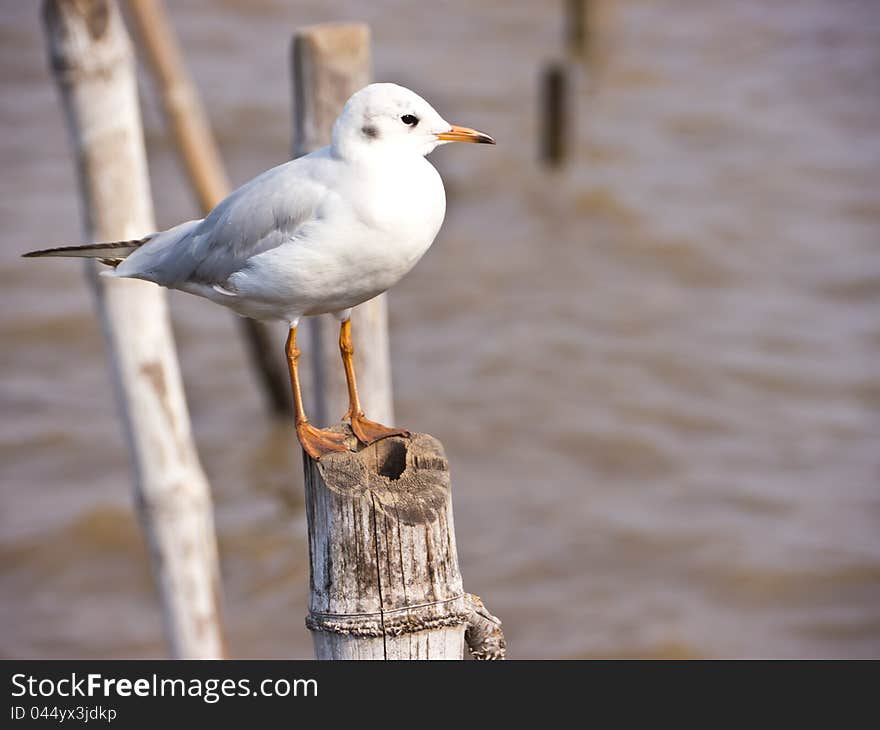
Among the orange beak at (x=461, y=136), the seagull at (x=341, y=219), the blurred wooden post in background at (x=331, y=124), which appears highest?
the blurred wooden post in background at (x=331, y=124)

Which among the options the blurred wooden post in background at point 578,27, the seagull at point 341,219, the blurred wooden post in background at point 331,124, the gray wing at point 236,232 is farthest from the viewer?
the blurred wooden post in background at point 578,27

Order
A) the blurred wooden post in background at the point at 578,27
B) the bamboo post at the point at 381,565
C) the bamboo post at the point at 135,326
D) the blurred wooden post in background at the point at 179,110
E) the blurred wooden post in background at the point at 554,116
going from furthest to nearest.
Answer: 1. the blurred wooden post in background at the point at 578,27
2. the blurred wooden post in background at the point at 554,116
3. the blurred wooden post in background at the point at 179,110
4. the bamboo post at the point at 135,326
5. the bamboo post at the point at 381,565

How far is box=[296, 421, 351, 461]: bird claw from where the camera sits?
10.4 ft

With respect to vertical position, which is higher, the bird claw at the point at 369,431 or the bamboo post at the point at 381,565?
the bird claw at the point at 369,431

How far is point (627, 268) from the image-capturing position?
10.3 meters

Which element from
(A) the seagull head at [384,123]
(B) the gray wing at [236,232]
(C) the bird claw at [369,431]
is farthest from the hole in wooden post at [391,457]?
(A) the seagull head at [384,123]

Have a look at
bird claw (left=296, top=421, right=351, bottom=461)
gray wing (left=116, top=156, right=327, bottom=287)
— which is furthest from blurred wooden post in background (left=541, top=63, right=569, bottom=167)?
bird claw (left=296, top=421, right=351, bottom=461)

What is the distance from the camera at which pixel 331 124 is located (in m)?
4.53

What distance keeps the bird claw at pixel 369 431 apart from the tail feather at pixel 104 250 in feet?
2.42

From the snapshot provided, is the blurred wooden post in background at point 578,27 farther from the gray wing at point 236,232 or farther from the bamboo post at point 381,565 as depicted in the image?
the bamboo post at point 381,565

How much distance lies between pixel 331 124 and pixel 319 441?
1588 mm

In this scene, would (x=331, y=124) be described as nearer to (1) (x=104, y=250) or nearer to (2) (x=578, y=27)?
(1) (x=104, y=250)

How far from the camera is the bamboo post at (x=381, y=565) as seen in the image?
9.50ft

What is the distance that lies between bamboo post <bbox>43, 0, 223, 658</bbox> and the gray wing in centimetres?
104
